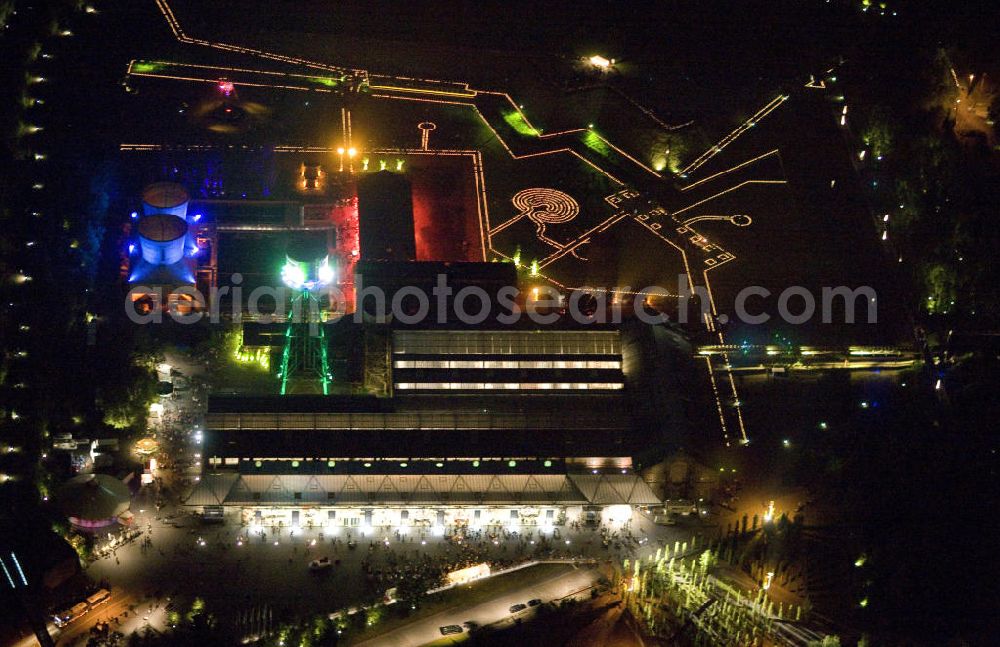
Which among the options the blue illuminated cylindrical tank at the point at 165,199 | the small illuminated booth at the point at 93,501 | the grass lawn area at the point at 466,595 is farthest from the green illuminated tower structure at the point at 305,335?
the grass lawn area at the point at 466,595

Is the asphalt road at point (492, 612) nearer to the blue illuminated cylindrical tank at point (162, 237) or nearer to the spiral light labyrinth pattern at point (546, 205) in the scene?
the spiral light labyrinth pattern at point (546, 205)

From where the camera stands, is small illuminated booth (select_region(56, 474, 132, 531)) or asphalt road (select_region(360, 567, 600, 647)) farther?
small illuminated booth (select_region(56, 474, 132, 531))

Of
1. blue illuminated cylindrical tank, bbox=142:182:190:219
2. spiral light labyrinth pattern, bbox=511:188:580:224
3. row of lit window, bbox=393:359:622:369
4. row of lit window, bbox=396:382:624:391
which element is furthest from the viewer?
spiral light labyrinth pattern, bbox=511:188:580:224

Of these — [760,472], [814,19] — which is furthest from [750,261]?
[814,19]

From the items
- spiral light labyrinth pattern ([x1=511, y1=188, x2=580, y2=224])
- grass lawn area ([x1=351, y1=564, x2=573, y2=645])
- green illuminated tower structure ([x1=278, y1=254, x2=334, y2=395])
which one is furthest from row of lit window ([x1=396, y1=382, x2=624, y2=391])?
spiral light labyrinth pattern ([x1=511, y1=188, x2=580, y2=224])

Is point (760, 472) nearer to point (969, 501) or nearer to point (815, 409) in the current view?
point (815, 409)

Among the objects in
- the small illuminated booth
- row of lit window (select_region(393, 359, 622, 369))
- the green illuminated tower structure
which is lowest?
the small illuminated booth

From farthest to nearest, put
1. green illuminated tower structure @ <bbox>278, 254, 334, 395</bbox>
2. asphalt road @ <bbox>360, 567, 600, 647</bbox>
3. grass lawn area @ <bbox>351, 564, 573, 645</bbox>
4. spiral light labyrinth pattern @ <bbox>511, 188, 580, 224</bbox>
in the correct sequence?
spiral light labyrinth pattern @ <bbox>511, 188, 580, 224</bbox> → green illuminated tower structure @ <bbox>278, 254, 334, 395</bbox> → grass lawn area @ <bbox>351, 564, 573, 645</bbox> → asphalt road @ <bbox>360, 567, 600, 647</bbox>

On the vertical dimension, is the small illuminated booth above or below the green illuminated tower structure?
below

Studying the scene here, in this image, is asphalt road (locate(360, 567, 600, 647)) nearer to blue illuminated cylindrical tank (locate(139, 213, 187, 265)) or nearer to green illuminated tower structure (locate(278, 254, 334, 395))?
green illuminated tower structure (locate(278, 254, 334, 395))
